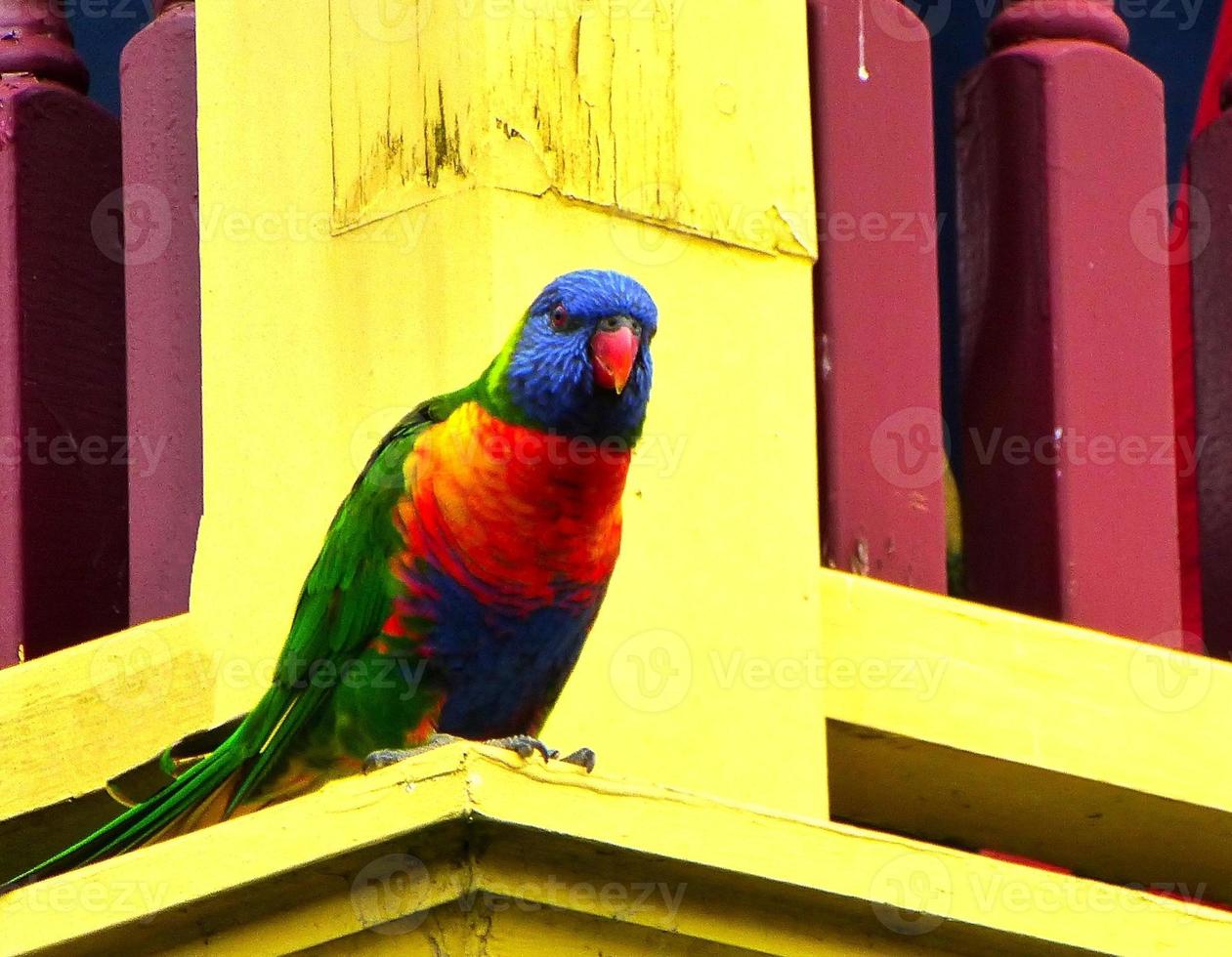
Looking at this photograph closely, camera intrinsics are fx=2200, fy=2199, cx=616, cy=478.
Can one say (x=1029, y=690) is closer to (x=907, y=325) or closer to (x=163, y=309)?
(x=907, y=325)

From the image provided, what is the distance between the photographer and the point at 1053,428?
4.63 m

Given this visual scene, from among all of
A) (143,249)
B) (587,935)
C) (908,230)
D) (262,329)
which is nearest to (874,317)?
(908,230)

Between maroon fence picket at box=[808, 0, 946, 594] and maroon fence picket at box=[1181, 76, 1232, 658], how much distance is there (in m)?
0.87

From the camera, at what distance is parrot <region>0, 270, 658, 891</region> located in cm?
369

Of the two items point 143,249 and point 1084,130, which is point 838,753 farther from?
point 143,249

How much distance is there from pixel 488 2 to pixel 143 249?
1.23m

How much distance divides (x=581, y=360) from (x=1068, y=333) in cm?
142

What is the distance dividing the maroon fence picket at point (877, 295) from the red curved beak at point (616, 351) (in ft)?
3.26

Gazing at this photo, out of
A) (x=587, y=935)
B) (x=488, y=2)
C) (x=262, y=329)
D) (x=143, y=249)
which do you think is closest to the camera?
(x=587, y=935)

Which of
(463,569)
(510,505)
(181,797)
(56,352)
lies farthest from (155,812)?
(56,352)

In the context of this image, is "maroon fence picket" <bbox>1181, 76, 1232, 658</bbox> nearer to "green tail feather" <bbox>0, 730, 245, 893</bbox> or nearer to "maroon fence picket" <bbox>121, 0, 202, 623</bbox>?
"maroon fence picket" <bbox>121, 0, 202, 623</bbox>

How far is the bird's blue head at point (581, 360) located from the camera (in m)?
3.64

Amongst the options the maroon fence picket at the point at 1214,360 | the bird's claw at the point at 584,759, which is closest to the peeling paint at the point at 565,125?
the bird's claw at the point at 584,759

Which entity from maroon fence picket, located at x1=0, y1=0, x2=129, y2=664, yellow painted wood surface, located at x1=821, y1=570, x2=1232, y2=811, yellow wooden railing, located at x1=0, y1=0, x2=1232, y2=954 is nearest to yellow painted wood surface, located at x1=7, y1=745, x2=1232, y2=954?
yellow wooden railing, located at x1=0, y1=0, x2=1232, y2=954
